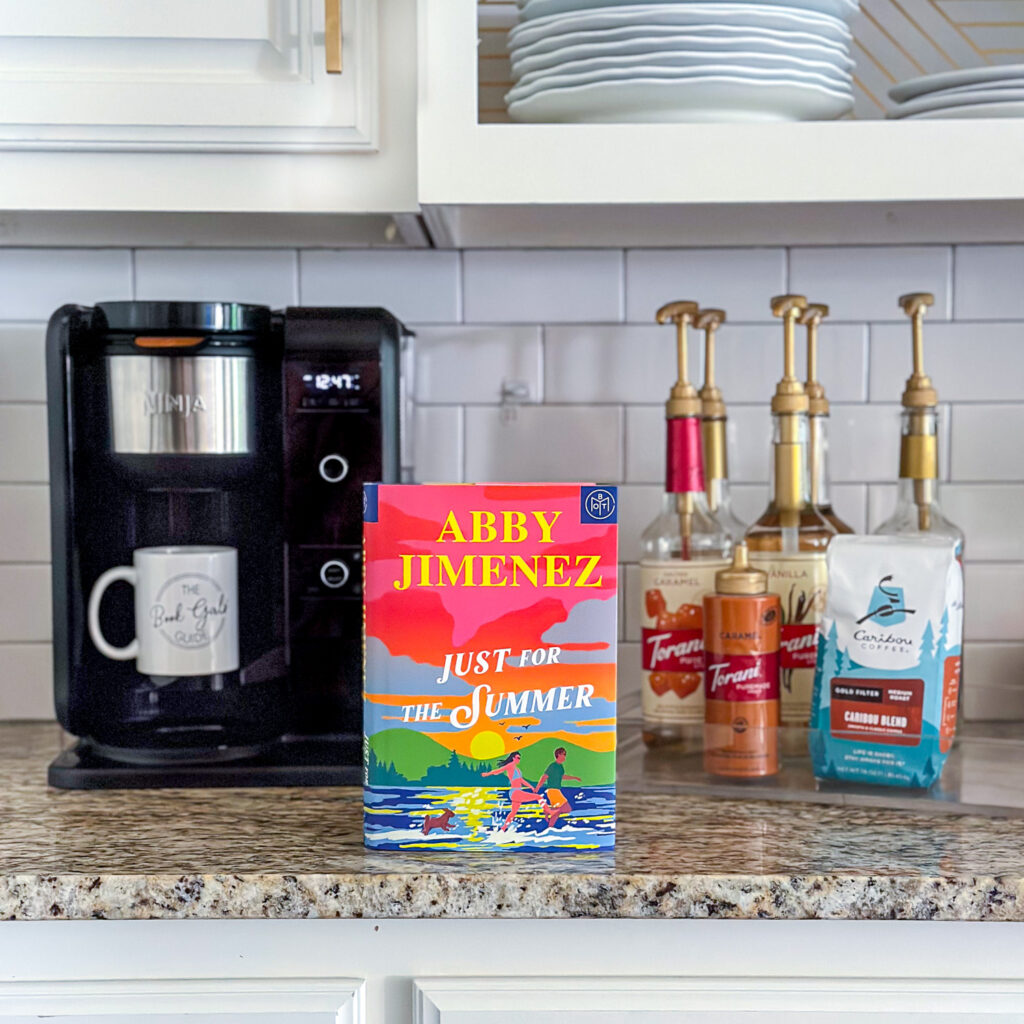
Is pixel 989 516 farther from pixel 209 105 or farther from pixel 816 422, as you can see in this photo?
pixel 209 105

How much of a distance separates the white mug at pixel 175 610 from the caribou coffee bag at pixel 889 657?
0.51 m

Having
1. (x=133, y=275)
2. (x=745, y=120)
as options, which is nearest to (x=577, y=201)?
(x=745, y=120)

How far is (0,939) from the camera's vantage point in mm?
714

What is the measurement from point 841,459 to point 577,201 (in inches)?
20.0

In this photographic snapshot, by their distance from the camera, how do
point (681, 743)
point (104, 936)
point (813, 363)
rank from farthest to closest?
1. point (813, 363)
2. point (681, 743)
3. point (104, 936)

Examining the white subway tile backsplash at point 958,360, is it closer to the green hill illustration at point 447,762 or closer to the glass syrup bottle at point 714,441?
the glass syrup bottle at point 714,441

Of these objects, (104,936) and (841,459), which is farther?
(841,459)

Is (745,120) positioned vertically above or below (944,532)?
above

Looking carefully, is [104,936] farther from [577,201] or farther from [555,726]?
[577,201]

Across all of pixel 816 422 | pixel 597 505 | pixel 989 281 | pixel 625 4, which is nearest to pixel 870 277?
pixel 989 281

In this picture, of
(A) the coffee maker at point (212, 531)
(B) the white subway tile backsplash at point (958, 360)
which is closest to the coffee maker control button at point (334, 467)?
(A) the coffee maker at point (212, 531)

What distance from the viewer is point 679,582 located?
3.15 ft

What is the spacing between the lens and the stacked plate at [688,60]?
0.86 m

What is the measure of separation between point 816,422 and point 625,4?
1.42 ft
